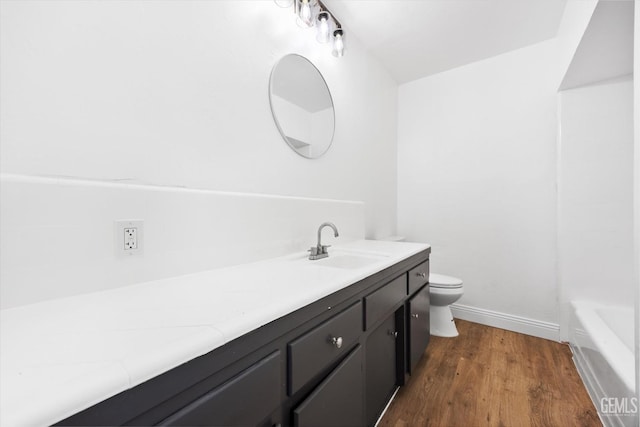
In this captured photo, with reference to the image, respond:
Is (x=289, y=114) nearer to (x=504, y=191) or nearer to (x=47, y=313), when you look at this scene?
(x=47, y=313)

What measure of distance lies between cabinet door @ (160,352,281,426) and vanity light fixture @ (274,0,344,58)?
1.72m

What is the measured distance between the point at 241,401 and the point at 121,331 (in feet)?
0.92

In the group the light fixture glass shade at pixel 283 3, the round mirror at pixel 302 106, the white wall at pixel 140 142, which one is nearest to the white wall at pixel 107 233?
the white wall at pixel 140 142

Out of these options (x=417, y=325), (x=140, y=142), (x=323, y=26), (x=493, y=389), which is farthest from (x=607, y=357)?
(x=323, y=26)

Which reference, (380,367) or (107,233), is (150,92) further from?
(380,367)

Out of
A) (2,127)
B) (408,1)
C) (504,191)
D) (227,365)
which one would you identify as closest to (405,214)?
(504,191)

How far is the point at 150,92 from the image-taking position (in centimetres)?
98

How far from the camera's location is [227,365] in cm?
55

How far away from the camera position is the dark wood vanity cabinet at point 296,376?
1.48 feet

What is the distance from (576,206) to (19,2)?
10.3 feet

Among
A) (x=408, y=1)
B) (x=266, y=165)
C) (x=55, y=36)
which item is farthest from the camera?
(x=408, y=1)

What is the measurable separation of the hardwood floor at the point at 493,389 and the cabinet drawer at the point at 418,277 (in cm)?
58

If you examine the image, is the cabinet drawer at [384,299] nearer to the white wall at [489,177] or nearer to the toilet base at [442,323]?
the toilet base at [442,323]

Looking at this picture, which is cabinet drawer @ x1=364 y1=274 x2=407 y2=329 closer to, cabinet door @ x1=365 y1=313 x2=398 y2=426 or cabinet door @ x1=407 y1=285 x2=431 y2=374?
cabinet door @ x1=365 y1=313 x2=398 y2=426
